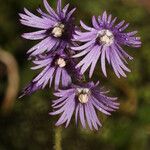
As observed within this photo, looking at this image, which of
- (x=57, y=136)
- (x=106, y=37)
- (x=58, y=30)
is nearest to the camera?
(x=106, y=37)

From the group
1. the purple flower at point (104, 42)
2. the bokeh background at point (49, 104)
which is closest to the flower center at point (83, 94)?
the purple flower at point (104, 42)

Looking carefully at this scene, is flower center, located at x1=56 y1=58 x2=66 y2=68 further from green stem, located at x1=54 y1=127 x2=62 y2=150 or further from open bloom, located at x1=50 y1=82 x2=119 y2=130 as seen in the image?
green stem, located at x1=54 y1=127 x2=62 y2=150

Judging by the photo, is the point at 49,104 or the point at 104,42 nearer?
the point at 104,42

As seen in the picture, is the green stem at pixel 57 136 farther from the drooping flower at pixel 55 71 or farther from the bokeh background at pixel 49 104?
the bokeh background at pixel 49 104

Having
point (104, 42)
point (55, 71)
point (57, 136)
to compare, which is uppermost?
point (104, 42)

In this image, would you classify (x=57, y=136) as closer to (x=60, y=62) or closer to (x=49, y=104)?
(x=60, y=62)

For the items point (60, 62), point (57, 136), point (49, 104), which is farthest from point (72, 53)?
point (49, 104)

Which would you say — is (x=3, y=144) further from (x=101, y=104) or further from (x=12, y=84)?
(x=101, y=104)
